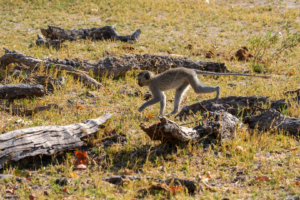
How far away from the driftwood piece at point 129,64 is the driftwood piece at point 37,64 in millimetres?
298

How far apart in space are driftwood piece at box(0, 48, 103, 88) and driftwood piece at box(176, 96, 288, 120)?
3.42 m

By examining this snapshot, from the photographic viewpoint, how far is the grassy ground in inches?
204

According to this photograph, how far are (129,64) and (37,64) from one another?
2970mm

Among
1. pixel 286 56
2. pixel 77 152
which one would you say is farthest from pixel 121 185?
pixel 286 56

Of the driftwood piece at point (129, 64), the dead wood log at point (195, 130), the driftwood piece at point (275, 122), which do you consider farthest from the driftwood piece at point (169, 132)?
the driftwood piece at point (129, 64)

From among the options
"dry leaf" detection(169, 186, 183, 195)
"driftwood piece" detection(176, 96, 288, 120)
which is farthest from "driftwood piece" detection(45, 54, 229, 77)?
"dry leaf" detection(169, 186, 183, 195)

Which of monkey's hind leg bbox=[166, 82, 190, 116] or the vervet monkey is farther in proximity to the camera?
monkey's hind leg bbox=[166, 82, 190, 116]

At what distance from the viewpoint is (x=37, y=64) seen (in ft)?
32.9

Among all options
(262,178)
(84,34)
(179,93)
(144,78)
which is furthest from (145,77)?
(84,34)

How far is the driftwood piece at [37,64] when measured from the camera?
392 inches

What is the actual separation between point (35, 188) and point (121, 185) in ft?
4.37

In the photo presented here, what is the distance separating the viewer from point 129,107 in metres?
8.91

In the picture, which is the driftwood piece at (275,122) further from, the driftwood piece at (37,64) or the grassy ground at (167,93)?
the driftwood piece at (37,64)

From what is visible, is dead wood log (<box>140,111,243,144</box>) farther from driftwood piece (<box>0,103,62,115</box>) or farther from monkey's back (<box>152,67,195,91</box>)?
driftwood piece (<box>0,103,62,115</box>)
